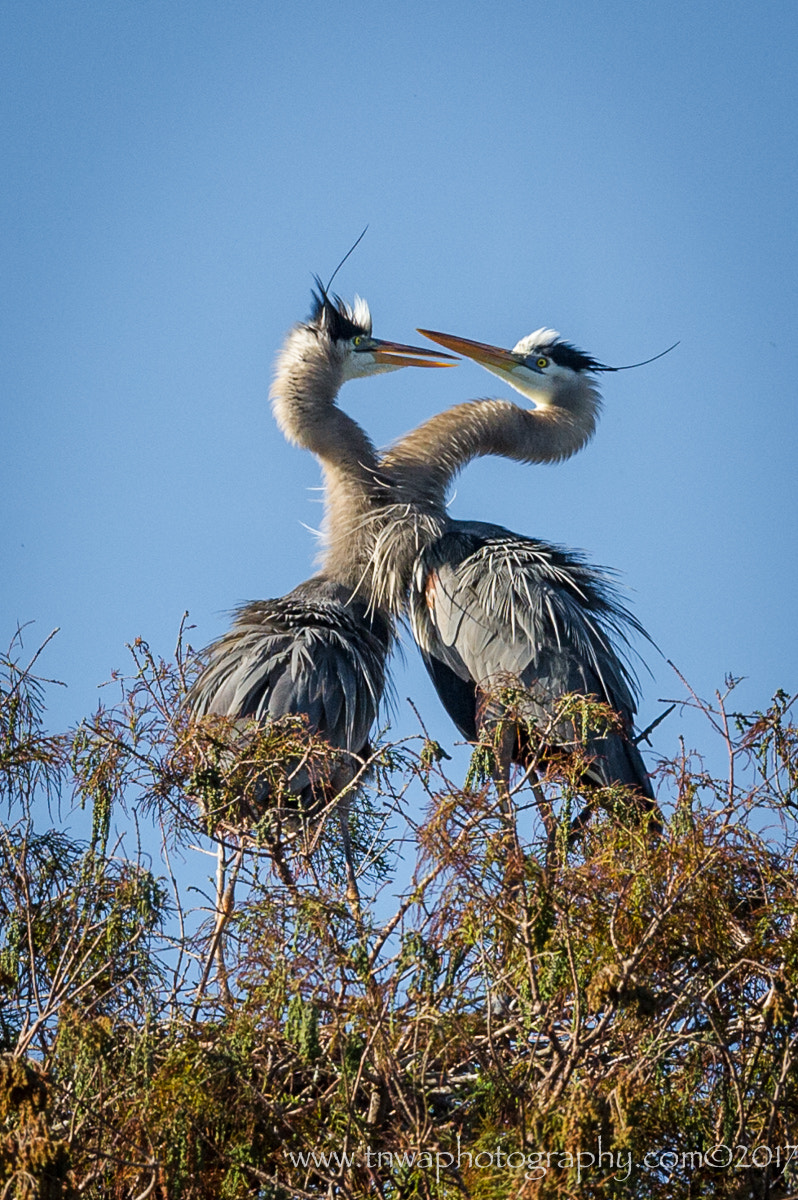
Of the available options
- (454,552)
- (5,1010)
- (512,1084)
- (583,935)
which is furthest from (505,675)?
(454,552)

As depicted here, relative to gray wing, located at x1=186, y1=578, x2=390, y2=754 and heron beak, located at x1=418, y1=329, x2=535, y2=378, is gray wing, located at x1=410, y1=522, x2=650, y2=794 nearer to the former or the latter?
gray wing, located at x1=186, y1=578, x2=390, y2=754

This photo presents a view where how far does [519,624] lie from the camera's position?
257 inches

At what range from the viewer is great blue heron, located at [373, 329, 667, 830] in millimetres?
6473

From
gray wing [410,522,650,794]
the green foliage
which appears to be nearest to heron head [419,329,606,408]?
gray wing [410,522,650,794]

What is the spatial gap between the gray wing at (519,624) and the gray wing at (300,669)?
1.06 feet

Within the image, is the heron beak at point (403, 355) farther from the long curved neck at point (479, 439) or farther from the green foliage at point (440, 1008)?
the green foliage at point (440, 1008)

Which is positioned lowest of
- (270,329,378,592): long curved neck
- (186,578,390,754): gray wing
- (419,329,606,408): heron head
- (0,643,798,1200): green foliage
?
(0,643,798,1200): green foliage

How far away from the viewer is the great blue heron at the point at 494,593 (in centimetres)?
647

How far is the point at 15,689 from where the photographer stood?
4605 millimetres

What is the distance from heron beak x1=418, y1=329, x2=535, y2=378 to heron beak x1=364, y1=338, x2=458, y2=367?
108mm

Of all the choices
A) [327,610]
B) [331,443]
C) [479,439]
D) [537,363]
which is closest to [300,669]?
[327,610]

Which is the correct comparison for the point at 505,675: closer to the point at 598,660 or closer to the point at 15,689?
the point at 15,689

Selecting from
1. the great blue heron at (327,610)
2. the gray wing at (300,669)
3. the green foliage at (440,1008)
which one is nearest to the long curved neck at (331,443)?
the great blue heron at (327,610)

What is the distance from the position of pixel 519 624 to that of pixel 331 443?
158 centimetres
